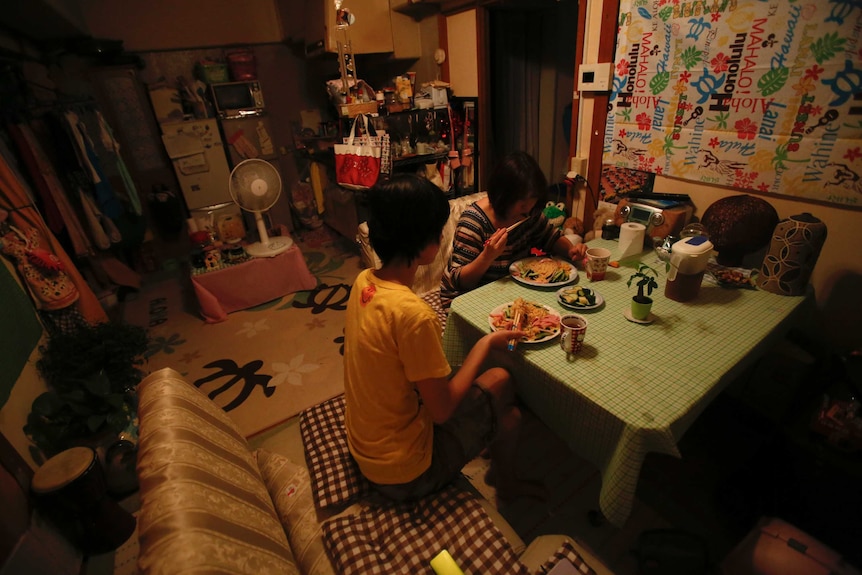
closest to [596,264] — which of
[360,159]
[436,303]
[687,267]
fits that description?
[687,267]

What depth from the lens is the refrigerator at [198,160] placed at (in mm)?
4020

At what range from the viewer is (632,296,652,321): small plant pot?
1.29 metres

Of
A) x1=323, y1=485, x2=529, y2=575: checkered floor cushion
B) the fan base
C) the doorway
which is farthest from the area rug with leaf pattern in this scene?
the doorway

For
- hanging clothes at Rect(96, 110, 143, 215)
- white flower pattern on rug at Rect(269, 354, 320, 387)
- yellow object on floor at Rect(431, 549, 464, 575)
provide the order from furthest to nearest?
hanging clothes at Rect(96, 110, 143, 215)
white flower pattern on rug at Rect(269, 354, 320, 387)
yellow object on floor at Rect(431, 549, 464, 575)

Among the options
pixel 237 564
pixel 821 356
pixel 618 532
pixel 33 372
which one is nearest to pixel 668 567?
pixel 618 532

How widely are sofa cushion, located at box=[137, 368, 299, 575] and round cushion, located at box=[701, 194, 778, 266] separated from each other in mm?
1879

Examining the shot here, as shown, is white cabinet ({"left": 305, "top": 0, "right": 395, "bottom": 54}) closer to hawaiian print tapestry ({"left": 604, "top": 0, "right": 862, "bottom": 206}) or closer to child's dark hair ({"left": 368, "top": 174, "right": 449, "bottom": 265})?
hawaiian print tapestry ({"left": 604, "top": 0, "right": 862, "bottom": 206})

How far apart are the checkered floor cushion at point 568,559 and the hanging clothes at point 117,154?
14.5 feet

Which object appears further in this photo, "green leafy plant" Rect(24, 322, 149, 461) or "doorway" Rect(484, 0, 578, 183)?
"doorway" Rect(484, 0, 578, 183)

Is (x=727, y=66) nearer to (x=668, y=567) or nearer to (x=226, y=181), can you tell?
(x=668, y=567)

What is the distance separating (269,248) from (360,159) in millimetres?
1067

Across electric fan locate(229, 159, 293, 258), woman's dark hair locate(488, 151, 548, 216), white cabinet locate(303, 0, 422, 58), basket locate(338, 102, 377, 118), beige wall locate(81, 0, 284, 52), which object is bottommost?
electric fan locate(229, 159, 293, 258)

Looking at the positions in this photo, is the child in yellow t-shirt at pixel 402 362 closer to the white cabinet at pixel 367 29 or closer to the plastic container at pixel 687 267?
the plastic container at pixel 687 267

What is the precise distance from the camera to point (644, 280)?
129 cm
